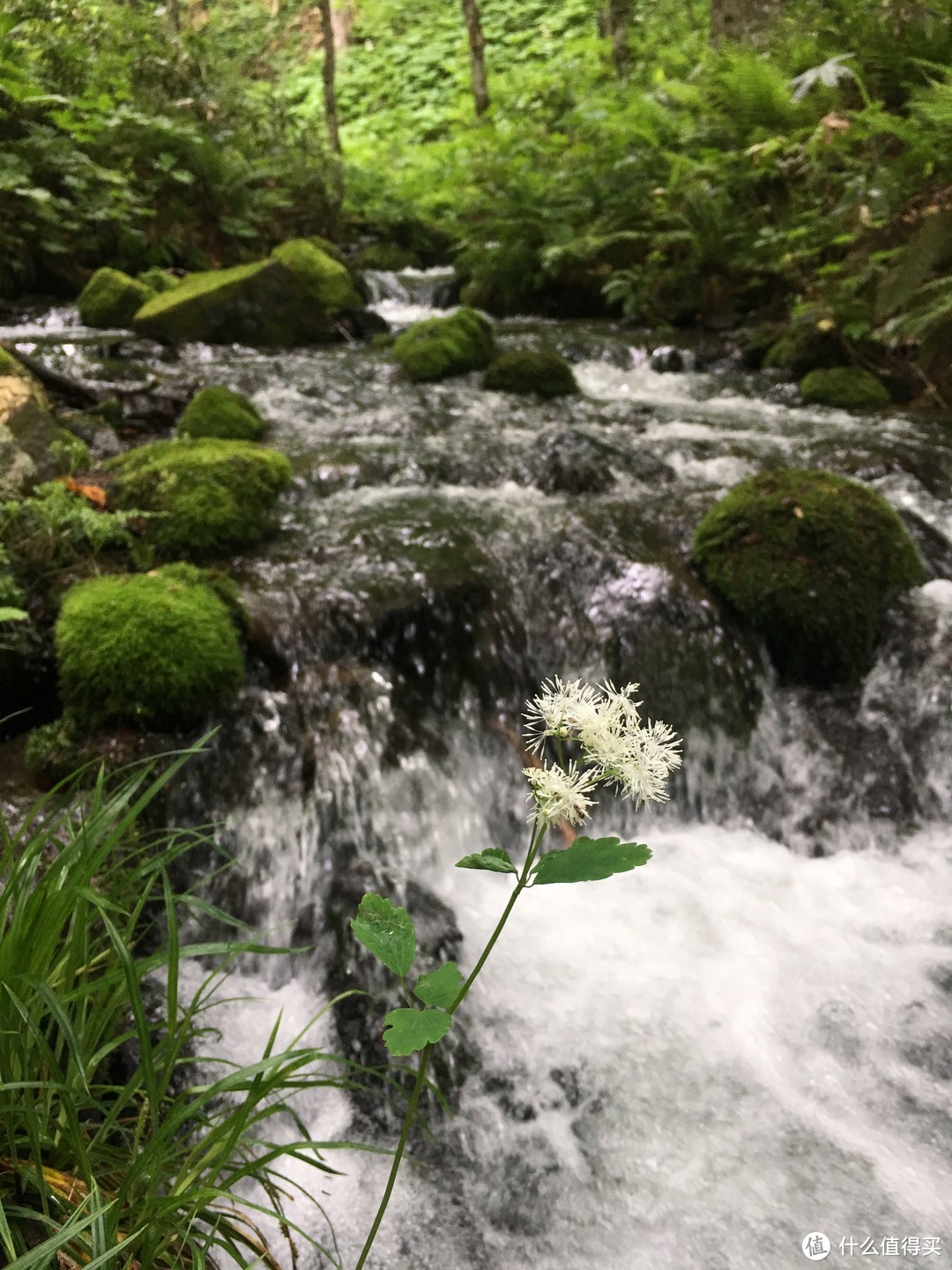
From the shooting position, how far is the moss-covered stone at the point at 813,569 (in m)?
4.25

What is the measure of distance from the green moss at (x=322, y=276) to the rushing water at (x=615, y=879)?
14.9 ft

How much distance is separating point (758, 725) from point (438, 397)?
4324mm

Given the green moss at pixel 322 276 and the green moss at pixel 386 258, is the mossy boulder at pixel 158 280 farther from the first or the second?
the green moss at pixel 386 258

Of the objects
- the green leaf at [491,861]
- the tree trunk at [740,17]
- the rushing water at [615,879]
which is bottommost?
the rushing water at [615,879]

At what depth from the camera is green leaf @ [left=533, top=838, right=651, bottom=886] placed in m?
0.90

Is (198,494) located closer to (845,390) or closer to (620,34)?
(845,390)

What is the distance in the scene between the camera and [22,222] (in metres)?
8.26

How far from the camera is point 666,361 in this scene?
8.20 m

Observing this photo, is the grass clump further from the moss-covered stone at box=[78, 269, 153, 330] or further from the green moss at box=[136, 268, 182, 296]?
the green moss at box=[136, 268, 182, 296]

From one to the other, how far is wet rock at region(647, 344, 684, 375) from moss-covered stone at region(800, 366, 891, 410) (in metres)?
1.39

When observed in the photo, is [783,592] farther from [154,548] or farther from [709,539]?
[154,548]

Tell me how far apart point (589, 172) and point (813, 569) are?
8257mm

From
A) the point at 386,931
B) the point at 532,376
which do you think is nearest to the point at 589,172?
the point at 532,376

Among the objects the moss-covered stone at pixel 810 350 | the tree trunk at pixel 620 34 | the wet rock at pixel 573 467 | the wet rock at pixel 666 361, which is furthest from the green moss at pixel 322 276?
the tree trunk at pixel 620 34
